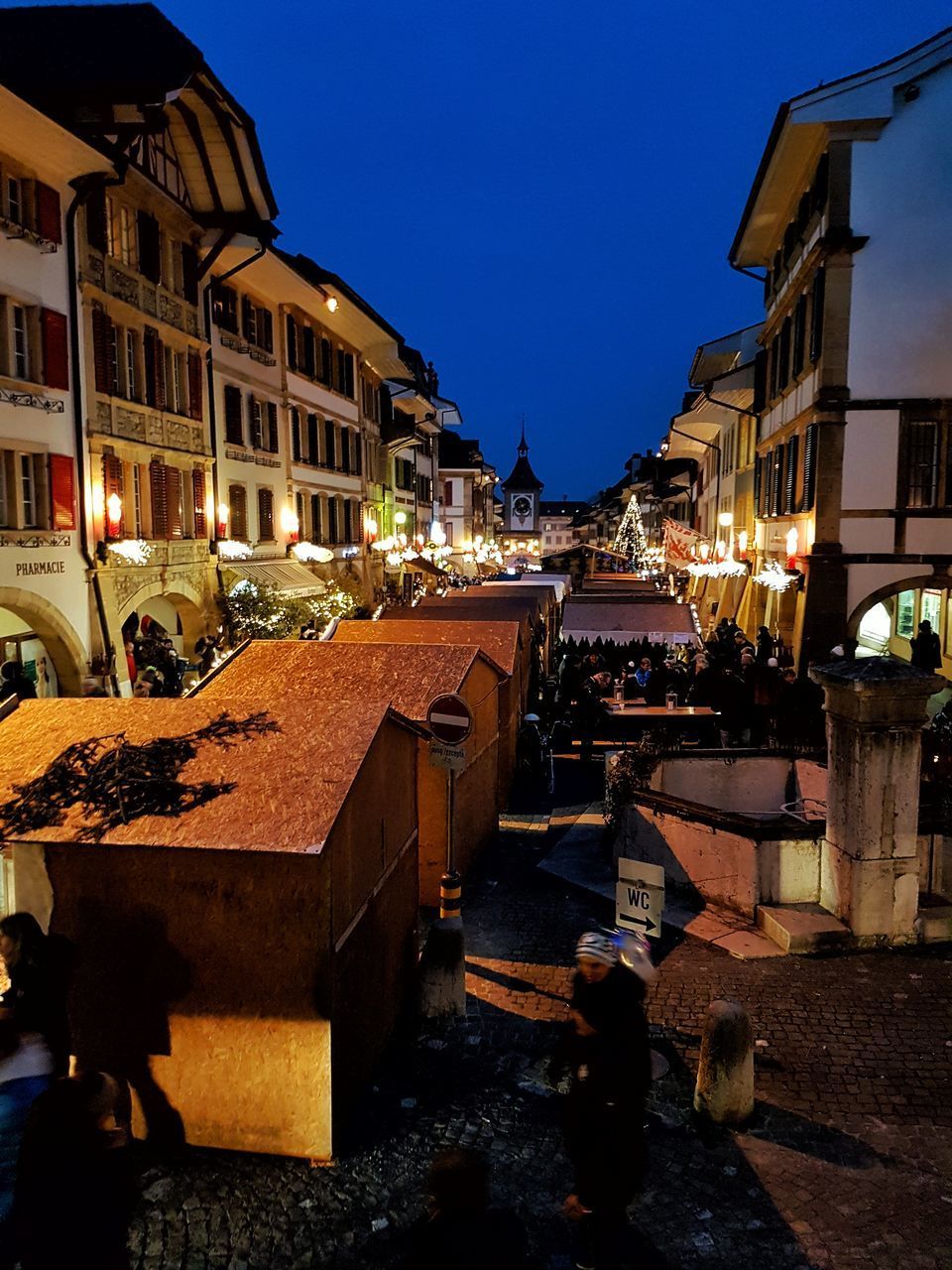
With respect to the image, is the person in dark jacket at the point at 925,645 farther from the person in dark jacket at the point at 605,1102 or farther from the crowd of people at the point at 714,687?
the person in dark jacket at the point at 605,1102

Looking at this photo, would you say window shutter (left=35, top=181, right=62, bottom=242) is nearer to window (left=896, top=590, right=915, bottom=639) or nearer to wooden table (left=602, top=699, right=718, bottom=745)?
wooden table (left=602, top=699, right=718, bottom=745)

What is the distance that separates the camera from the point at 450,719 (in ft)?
25.5

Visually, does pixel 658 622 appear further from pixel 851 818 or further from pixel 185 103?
pixel 185 103

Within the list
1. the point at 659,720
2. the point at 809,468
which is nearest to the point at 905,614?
the point at 809,468

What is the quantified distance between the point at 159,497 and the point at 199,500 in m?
2.35

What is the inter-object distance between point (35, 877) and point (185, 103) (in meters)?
20.3

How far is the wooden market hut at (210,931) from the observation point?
16.2 ft

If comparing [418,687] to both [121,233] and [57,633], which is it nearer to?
[57,633]

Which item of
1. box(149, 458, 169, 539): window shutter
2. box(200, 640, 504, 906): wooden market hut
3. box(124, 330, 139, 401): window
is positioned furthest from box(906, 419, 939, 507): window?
box(124, 330, 139, 401): window

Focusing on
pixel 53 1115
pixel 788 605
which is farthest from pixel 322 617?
pixel 53 1115

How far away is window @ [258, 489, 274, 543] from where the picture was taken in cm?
2636

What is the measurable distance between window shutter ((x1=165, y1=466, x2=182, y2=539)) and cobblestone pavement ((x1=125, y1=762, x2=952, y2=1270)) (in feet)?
51.2

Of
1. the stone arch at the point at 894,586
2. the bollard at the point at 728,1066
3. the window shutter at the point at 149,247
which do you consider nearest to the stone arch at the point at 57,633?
the window shutter at the point at 149,247

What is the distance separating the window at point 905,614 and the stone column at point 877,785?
725 inches
